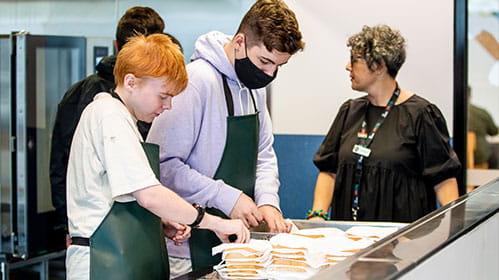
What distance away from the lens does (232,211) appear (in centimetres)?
187

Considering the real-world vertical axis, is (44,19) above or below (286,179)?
above

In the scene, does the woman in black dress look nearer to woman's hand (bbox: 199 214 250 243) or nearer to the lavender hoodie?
the lavender hoodie

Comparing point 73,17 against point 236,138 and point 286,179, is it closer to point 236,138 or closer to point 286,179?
point 286,179

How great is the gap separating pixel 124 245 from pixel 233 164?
569 mm

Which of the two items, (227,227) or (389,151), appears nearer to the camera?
(227,227)

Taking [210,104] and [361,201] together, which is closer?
[210,104]

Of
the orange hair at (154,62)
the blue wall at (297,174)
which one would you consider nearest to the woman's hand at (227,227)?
the orange hair at (154,62)

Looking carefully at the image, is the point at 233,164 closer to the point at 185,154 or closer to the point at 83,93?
the point at 185,154

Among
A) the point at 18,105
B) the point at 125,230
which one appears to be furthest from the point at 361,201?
the point at 18,105

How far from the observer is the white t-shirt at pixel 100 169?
1.46 metres

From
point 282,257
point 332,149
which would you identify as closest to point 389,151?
point 332,149

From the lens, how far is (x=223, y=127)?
6.46 feet

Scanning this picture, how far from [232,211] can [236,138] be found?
0.77ft

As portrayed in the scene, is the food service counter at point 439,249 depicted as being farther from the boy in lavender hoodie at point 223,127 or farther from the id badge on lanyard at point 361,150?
the id badge on lanyard at point 361,150
